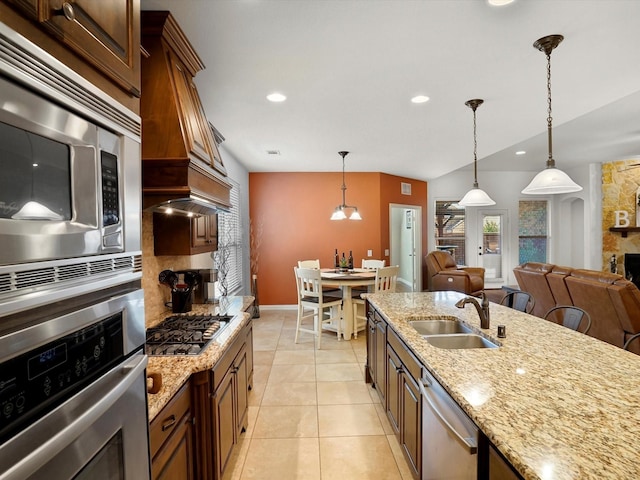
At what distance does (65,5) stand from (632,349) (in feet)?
14.7

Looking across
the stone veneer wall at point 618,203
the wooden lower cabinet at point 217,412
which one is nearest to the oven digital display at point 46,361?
the wooden lower cabinet at point 217,412

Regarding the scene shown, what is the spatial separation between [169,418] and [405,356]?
49.3 inches

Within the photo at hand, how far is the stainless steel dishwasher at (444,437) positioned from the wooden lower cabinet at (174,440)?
1.08m

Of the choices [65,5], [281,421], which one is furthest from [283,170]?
[65,5]

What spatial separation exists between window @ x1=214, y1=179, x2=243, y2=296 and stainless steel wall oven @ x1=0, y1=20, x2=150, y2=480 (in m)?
3.28

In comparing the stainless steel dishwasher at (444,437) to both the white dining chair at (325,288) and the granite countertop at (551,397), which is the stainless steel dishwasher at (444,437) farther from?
the white dining chair at (325,288)

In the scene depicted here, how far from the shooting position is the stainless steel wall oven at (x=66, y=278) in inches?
21.3

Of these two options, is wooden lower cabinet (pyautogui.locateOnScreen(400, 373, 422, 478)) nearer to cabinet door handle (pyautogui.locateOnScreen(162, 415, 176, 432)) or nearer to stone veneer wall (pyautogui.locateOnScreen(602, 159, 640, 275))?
cabinet door handle (pyautogui.locateOnScreen(162, 415, 176, 432))

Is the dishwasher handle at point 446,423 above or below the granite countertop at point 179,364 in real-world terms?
below

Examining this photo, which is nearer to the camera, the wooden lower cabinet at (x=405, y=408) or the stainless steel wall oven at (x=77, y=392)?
the stainless steel wall oven at (x=77, y=392)

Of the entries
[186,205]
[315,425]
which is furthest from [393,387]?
[186,205]

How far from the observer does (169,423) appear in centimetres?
130

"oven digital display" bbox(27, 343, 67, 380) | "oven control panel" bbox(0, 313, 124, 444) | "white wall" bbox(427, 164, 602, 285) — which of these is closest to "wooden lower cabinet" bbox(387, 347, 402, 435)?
"oven control panel" bbox(0, 313, 124, 444)

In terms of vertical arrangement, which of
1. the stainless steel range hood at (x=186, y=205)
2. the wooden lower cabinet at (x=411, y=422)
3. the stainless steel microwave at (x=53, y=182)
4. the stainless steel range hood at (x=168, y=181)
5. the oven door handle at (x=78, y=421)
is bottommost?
the wooden lower cabinet at (x=411, y=422)
